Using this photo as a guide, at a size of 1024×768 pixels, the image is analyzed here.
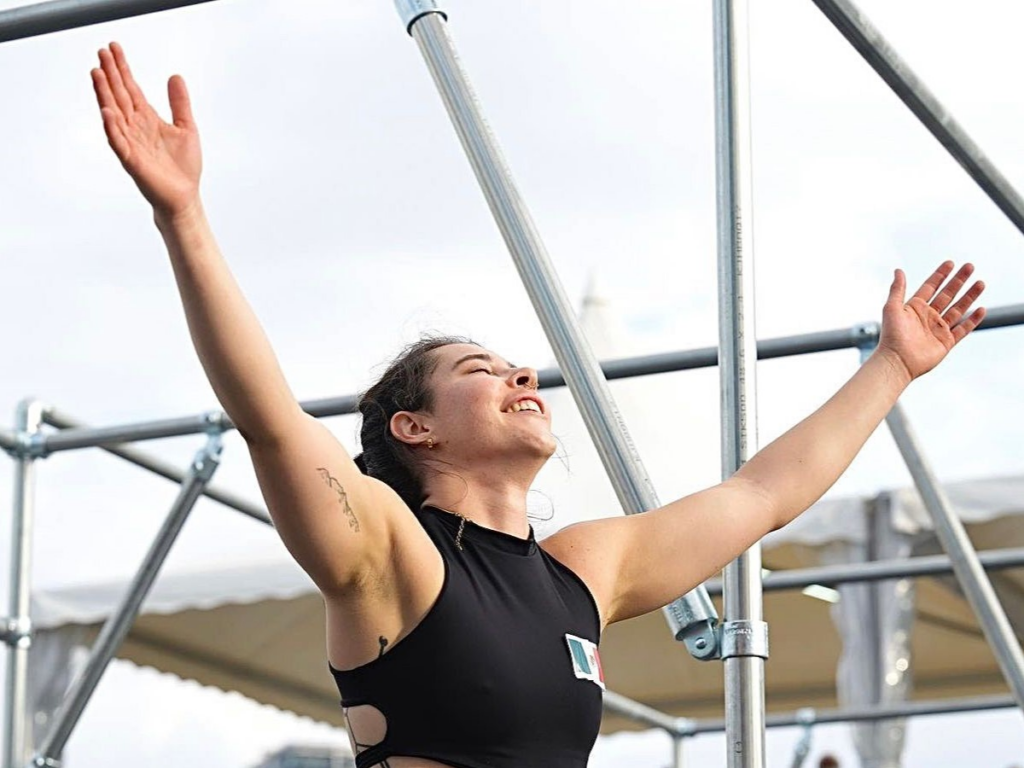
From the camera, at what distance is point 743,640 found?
1.72m

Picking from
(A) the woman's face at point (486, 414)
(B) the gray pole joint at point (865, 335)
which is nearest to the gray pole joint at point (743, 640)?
(A) the woman's face at point (486, 414)

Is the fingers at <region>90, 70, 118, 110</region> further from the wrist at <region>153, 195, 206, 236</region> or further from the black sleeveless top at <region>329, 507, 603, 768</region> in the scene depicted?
the black sleeveless top at <region>329, 507, 603, 768</region>

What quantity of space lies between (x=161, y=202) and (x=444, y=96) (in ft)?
2.27

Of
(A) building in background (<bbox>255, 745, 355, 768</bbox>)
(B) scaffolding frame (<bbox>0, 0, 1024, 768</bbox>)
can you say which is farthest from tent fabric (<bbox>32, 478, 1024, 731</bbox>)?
(A) building in background (<bbox>255, 745, 355, 768</bbox>)

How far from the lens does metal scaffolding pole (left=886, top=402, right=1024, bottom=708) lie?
2691 mm

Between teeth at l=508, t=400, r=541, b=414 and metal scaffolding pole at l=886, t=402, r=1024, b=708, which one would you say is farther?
metal scaffolding pole at l=886, t=402, r=1024, b=708

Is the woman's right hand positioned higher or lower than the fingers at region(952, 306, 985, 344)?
lower

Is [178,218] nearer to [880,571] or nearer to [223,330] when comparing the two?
[223,330]

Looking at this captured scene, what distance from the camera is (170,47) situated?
5148 millimetres

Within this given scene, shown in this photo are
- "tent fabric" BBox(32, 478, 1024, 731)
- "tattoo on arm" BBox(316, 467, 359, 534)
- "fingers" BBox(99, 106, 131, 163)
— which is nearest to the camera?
"fingers" BBox(99, 106, 131, 163)

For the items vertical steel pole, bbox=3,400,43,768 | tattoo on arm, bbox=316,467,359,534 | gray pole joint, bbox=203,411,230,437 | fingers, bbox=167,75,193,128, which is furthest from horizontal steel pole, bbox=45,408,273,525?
fingers, bbox=167,75,193,128

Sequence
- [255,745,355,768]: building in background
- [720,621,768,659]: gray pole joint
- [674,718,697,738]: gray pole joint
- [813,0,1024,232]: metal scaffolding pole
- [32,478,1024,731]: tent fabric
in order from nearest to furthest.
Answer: [720,621,768,659]: gray pole joint
[813,0,1024,232]: metal scaffolding pole
[32,478,1024,731]: tent fabric
[674,718,697,738]: gray pole joint
[255,745,355,768]: building in background

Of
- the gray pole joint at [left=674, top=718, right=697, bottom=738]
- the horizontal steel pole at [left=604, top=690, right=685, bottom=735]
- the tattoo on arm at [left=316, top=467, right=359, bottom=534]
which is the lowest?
the tattoo on arm at [left=316, top=467, right=359, bottom=534]

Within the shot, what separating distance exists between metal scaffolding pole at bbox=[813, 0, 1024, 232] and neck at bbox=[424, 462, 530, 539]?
2.41ft
